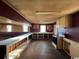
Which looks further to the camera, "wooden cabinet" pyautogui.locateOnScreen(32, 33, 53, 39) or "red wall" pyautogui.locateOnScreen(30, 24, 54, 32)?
"red wall" pyautogui.locateOnScreen(30, 24, 54, 32)

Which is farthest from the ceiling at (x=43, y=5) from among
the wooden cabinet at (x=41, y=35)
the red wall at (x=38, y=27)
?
the red wall at (x=38, y=27)

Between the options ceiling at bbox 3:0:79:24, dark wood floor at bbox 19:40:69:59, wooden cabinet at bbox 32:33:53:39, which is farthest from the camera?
wooden cabinet at bbox 32:33:53:39

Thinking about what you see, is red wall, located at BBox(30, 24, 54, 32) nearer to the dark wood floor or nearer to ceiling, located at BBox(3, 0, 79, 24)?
the dark wood floor

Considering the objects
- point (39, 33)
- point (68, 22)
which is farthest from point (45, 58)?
point (39, 33)

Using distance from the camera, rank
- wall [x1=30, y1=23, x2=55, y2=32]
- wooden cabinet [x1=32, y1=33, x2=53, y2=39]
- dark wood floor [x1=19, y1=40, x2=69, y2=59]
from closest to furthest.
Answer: dark wood floor [x1=19, y1=40, x2=69, y2=59] → wooden cabinet [x1=32, y1=33, x2=53, y2=39] → wall [x1=30, y1=23, x2=55, y2=32]

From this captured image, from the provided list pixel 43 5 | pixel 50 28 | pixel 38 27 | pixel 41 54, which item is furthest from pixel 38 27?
pixel 43 5

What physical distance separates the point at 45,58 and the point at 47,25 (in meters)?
9.84

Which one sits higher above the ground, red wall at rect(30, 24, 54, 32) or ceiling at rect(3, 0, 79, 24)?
ceiling at rect(3, 0, 79, 24)

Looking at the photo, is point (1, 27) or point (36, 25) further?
point (36, 25)

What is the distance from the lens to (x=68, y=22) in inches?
239

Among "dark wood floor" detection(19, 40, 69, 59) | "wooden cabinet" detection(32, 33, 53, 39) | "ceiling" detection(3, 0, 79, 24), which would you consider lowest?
"dark wood floor" detection(19, 40, 69, 59)

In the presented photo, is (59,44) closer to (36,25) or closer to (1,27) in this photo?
(1,27)

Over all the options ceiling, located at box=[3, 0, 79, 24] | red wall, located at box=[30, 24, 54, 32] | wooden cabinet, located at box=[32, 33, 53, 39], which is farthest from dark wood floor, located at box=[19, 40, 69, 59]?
red wall, located at box=[30, 24, 54, 32]

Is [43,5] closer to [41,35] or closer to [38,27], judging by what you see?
[41,35]
